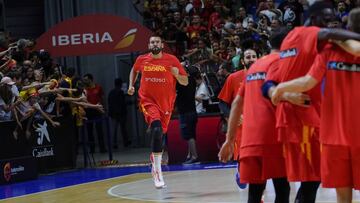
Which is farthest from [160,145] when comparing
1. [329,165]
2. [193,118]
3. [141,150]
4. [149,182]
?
[141,150]

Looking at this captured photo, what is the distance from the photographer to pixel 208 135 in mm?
19234

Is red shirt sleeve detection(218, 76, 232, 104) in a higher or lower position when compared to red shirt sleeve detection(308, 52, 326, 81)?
lower

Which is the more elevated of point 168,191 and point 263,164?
point 263,164

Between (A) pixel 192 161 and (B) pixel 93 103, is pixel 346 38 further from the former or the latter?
(B) pixel 93 103

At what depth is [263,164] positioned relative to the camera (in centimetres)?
693

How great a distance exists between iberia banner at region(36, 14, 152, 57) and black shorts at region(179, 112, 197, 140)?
3120 mm

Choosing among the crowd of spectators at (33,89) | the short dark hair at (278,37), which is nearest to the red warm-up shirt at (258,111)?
the short dark hair at (278,37)

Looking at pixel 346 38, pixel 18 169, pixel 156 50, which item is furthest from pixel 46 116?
pixel 346 38

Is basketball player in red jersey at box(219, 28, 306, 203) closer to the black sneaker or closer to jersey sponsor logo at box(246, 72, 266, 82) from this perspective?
jersey sponsor logo at box(246, 72, 266, 82)

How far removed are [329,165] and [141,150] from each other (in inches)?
732

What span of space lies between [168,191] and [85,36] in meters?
9.12

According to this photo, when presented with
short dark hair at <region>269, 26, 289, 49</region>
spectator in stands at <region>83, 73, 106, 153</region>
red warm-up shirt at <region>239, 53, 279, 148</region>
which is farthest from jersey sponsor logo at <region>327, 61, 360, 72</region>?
spectator in stands at <region>83, 73, 106, 153</region>

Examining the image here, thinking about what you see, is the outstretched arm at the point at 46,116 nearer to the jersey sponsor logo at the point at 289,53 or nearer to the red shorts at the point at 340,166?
the jersey sponsor logo at the point at 289,53

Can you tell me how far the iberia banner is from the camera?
2097 cm
